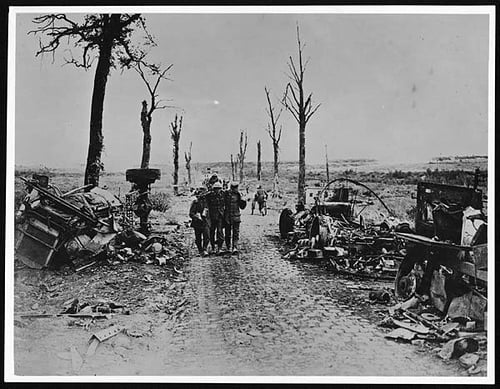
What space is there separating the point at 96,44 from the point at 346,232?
4.03ft

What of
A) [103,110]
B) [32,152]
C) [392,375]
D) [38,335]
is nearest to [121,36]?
[103,110]

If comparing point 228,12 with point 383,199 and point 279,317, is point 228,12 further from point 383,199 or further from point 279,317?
point 279,317

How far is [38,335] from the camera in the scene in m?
2.18

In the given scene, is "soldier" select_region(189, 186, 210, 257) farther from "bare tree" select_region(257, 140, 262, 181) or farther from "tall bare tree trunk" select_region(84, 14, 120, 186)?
"tall bare tree trunk" select_region(84, 14, 120, 186)

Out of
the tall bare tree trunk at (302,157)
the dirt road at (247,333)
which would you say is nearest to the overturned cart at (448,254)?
the dirt road at (247,333)

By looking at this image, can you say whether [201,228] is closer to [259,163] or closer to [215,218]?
[215,218]

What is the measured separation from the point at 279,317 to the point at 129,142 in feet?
2.91

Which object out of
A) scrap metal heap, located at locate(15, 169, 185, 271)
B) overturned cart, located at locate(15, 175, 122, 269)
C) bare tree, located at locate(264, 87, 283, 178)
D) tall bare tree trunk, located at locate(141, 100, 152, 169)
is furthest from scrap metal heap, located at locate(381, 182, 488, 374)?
overturned cart, located at locate(15, 175, 122, 269)

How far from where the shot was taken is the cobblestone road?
6.93 ft

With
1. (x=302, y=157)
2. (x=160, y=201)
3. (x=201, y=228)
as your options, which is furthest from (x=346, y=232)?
(x=160, y=201)

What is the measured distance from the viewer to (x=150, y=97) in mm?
2252

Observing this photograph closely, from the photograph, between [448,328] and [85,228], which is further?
[85,228]

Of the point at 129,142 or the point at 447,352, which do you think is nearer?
the point at 447,352

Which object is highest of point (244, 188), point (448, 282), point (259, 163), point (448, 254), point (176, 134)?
point (176, 134)
